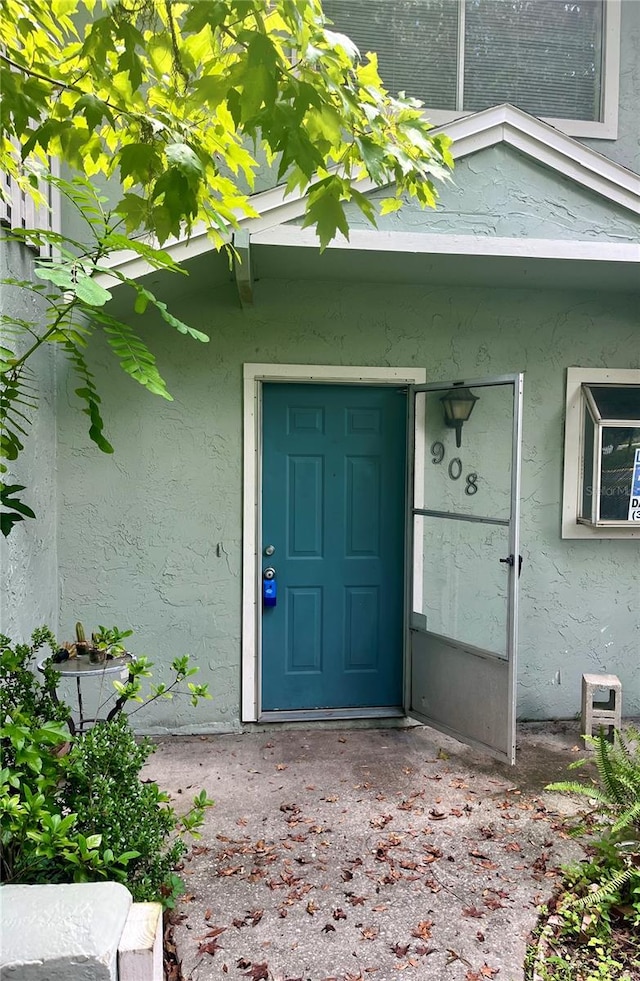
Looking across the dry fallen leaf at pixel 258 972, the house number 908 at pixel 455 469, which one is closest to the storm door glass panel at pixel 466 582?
the house number 908 at pixel 455 469

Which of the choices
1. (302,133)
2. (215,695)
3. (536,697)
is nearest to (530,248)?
(302,133)

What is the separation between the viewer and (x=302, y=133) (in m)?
1.50

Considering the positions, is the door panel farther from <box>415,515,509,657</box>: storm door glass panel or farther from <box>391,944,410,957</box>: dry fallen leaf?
<box>391,944,410,957</box>: dry fallen leaf

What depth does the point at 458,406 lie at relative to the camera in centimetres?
415

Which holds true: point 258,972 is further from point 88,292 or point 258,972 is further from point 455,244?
point 455,244

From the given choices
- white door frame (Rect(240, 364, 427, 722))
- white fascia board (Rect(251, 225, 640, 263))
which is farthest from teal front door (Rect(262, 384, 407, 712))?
white fascia board (Rect(251, 225, 640, 263))

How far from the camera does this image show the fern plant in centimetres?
251

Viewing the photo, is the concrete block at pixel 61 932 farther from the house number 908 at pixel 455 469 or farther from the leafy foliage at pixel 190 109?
the house number 908 at pixel 455 469

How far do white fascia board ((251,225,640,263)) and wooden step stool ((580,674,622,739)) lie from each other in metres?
2.73

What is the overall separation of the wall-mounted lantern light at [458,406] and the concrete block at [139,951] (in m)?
3.33

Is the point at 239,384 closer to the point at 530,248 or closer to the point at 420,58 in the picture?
the point at 530,248

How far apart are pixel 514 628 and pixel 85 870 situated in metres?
2.55

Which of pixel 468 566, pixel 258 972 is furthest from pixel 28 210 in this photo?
pixel 258 972

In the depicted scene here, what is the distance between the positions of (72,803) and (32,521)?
177cm
